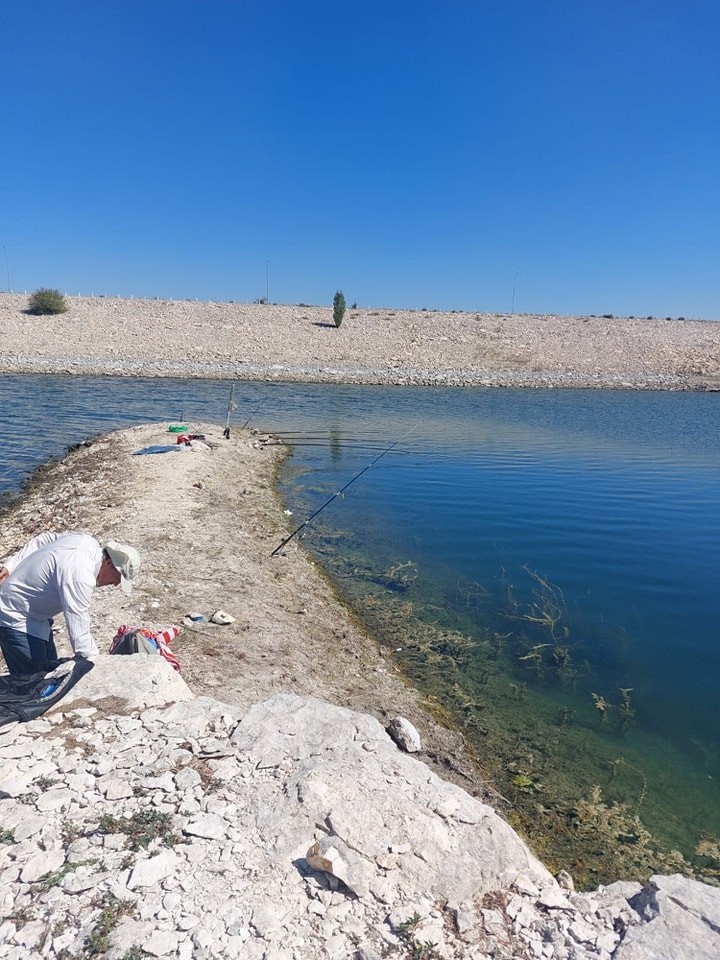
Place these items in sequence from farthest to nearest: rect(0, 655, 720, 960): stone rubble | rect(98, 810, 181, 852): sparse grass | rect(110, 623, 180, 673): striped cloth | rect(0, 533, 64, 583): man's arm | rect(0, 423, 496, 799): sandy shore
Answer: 1. rect(0, 423, 496, 799): sandy shore
2. rect(110, 623, 180, 673): striped cloth
3. rect(0, 533, 64, 583): man's arm
4. rect(98, 810, 181, 852): sparse grass
5. rect(0, 655, 720, 960): stone rubble

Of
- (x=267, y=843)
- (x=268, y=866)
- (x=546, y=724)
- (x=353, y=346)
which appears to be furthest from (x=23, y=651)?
(x=353, y=346)

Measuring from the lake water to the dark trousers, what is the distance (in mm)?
4060

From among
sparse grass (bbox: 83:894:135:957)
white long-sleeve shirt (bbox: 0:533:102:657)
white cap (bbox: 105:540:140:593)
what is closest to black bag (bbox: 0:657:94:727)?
white long-sleeve shirt (bbox: 0:533:102:657)

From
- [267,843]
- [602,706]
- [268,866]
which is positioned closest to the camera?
[268,866]

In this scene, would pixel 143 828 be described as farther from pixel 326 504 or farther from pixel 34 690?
pixel 326 504

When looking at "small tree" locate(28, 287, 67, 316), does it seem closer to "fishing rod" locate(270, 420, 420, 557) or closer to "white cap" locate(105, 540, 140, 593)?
"fishing rod" locate(270, 420, 420, 557)

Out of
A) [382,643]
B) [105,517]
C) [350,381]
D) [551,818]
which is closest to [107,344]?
[350,381]

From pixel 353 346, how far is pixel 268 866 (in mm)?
50411

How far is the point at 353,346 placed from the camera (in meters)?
52.2

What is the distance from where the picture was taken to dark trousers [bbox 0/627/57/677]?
490 centimetres

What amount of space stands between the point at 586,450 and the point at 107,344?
3900 cm

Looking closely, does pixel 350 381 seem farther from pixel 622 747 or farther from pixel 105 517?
pixel 622 747

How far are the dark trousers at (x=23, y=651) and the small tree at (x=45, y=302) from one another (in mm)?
55165

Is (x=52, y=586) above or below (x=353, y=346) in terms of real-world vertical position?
below
